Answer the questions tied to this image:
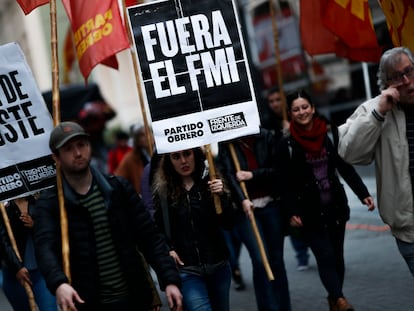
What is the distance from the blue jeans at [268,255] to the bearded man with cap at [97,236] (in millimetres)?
2155

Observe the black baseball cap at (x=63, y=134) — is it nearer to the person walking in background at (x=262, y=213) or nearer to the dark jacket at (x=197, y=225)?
the dark jacket at (x=197, y=225)

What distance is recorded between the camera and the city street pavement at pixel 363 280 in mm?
7355

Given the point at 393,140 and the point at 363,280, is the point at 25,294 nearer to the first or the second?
the point at 393,140

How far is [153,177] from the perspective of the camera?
20.4 feet

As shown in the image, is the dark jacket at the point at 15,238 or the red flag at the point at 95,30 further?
the red flag at the point at 95,30

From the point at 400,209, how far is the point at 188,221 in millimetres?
1316

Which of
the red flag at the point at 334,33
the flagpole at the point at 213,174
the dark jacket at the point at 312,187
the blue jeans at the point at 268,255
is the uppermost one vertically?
the red flag at the point at 334,33

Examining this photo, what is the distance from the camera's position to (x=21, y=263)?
20.5ft

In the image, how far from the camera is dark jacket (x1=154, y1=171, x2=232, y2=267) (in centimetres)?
556

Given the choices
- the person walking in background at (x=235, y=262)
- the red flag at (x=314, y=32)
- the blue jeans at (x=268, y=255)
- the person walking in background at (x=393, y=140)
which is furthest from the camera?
the person walking in background at (x=235, y=262)

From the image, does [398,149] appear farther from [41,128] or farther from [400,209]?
[41,128]

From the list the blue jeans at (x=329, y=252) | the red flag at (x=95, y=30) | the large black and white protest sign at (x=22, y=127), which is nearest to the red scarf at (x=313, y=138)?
the blue jeans at (x=329, y=252)

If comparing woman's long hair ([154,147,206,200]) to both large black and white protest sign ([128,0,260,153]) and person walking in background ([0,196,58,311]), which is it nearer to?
large black and white protest sign ([128,0,260,153])

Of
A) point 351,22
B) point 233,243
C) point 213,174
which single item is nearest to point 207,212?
point 213,174
